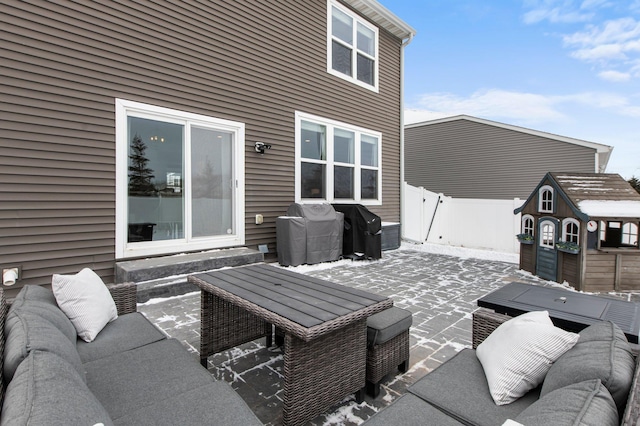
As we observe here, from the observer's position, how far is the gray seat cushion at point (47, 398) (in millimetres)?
797

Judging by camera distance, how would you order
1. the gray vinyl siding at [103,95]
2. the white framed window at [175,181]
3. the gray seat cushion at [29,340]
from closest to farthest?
the gray seat cushion at [29,340], the gray vinyl siding at [103,95], the white framed window at [175,181]

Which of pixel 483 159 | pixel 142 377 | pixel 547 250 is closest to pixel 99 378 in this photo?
pixel 142 377

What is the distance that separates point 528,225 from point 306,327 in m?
5.69

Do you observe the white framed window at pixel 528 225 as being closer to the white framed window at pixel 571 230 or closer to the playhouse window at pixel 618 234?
the white framed window at pixel 571 230

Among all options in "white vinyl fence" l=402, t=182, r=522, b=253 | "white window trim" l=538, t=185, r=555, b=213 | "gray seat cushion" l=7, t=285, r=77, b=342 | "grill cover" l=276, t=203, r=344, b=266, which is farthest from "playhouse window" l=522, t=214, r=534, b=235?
"gray seat cushion" l=7, t=285, r=77, b=342

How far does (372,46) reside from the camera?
8.37m

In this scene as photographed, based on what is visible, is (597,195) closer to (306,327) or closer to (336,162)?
(336,162)

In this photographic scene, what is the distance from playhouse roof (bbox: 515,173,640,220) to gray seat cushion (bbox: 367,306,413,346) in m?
3.93

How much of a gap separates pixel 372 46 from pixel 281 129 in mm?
3910

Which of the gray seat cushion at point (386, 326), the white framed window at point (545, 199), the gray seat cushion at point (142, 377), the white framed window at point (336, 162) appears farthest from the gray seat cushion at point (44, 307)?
the white framed window at point (545, 199)

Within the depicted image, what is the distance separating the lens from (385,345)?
7.24ft

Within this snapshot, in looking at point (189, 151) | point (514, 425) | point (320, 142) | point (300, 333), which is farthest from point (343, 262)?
point (514, 425)

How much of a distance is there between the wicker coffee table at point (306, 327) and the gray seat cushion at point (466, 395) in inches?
19.4

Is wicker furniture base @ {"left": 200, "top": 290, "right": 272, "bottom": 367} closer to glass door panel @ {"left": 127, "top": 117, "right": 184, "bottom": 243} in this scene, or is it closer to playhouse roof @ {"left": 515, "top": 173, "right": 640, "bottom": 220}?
glass door panel @ {"left": 127, "top": 117, "right": 184, "bottom": 243}
